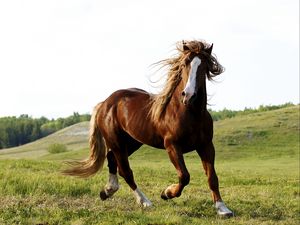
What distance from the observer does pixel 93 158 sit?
33.8 feet

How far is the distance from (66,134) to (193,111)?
3871 inches

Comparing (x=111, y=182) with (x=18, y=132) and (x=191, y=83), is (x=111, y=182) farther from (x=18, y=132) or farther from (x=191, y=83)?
(x=18, y=132)

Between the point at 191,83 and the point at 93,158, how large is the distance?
3.57m

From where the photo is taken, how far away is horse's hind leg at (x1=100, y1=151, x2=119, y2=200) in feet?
31.7

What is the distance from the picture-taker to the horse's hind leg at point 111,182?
31.7 feet

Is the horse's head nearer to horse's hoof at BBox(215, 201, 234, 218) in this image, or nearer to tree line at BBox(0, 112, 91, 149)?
horse's hoof at BBox(215, 201, 234, 218)

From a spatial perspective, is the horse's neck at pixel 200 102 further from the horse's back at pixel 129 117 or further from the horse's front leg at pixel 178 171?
the horse's back at pixel 129 117

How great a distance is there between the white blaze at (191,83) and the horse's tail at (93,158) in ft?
10.5

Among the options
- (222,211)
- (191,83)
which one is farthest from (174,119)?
Answer: (222,211)

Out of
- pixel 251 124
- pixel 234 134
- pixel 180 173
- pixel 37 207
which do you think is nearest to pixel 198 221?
pixel 180 173

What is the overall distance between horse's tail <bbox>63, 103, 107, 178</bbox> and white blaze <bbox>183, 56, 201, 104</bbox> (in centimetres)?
321

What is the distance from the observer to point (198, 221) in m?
7.96

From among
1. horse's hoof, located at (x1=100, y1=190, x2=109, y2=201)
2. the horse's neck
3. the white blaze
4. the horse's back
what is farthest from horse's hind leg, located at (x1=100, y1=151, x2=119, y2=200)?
the white blaze

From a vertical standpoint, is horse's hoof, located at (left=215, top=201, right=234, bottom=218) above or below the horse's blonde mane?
below
